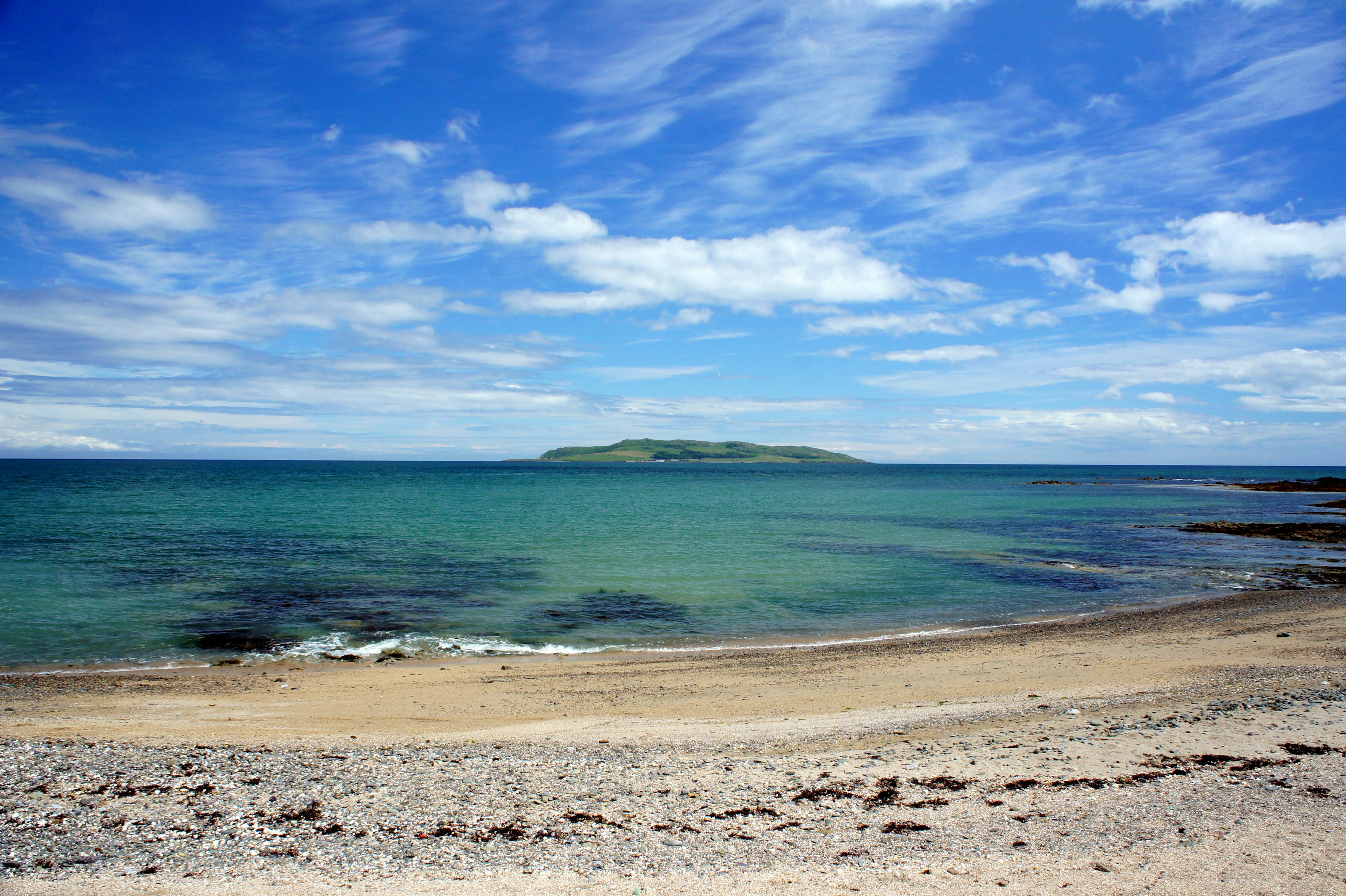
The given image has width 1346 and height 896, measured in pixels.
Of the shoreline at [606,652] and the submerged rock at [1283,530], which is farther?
the submerged rock at [1283,530]

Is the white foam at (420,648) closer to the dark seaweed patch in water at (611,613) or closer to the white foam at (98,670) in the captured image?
the white foam at (98,670)

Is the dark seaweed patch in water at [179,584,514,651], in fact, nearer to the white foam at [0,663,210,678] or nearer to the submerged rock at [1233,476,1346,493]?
the white foam at [0,663,210,678]

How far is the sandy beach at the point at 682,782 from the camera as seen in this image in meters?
6.23

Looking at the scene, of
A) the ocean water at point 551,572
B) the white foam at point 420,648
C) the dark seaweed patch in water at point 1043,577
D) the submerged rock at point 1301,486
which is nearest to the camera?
the white foam at point 420,648

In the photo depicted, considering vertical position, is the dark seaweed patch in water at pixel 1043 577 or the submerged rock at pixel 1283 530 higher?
the submerged rock at pixel 1283 530

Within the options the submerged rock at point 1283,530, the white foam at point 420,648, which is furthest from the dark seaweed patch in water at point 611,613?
the submerged rock at point 1283,530

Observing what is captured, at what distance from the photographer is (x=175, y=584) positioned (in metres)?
23.5

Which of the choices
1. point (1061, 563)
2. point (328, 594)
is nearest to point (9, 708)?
point (328, 594)

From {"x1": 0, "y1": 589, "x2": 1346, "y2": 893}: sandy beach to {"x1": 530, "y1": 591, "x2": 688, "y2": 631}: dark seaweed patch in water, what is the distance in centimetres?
505

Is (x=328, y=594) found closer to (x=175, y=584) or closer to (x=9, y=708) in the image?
(x=175, y=584)

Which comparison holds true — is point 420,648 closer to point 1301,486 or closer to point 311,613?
point 311,613

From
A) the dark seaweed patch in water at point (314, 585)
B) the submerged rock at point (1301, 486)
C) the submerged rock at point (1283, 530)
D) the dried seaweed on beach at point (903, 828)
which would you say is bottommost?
the dark seaweed patch in water at point (314, 585)

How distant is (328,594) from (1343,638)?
92.8ft

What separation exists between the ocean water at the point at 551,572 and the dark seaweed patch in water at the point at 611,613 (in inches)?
4.3
